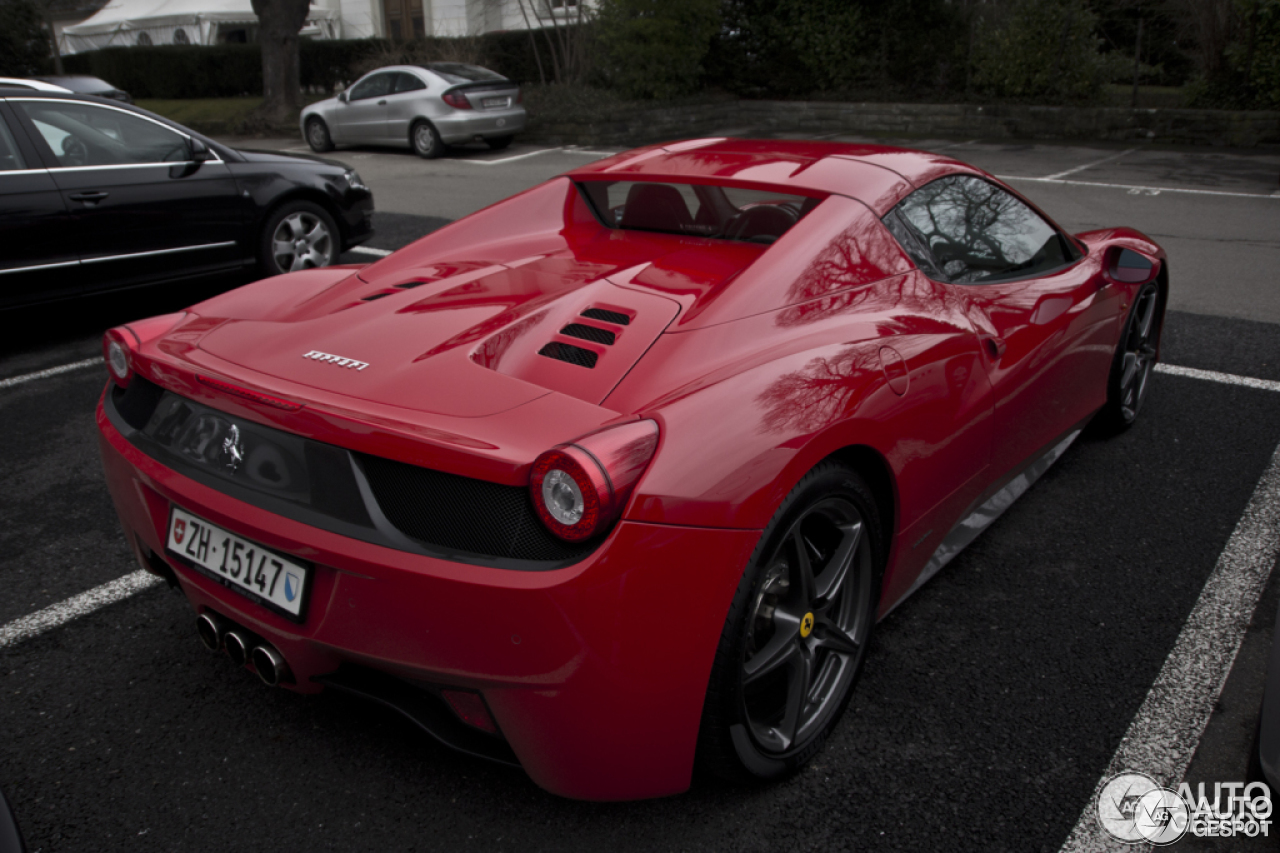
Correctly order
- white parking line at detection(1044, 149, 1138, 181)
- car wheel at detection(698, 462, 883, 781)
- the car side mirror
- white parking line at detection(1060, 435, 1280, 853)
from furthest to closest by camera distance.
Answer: white parking line at detection(1044, 149, 1138, 181) < the car side mirror < white parking line at detection(1060, 435, 1280, 853) < car wheel at detection(698, 462, 883, 781)

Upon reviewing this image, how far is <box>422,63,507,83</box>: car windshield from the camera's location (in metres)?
15.5

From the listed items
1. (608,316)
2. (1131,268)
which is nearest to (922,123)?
(1131,268)

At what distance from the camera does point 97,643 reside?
2771 millimetres

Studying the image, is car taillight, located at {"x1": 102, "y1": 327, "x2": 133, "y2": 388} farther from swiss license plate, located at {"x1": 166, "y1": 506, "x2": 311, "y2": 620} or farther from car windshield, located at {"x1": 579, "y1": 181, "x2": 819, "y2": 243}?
car windshield, located at {"x1": 579, "y1": 181, "x2": 819, "y2": 243}

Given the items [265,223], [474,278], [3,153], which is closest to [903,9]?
[265,223]

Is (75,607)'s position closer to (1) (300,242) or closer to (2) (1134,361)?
(2) (1134,361)

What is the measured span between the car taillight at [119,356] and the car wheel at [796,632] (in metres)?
1.70

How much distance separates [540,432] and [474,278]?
3.47 ft

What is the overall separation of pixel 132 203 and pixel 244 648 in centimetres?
469

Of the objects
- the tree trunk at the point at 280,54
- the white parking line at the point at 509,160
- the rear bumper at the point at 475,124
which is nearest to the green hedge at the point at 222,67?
the tree trunk at the point at 280,54

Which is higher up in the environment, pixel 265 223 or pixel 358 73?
pixel 358 73

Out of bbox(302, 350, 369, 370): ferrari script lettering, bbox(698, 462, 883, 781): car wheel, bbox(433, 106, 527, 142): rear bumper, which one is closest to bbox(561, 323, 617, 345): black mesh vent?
bbox(302, 350, 369, 370): ferrari script lettering

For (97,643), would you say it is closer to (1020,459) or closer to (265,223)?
(1020,459)

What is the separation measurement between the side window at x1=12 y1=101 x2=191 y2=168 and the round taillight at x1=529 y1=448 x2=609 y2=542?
5.26 m
